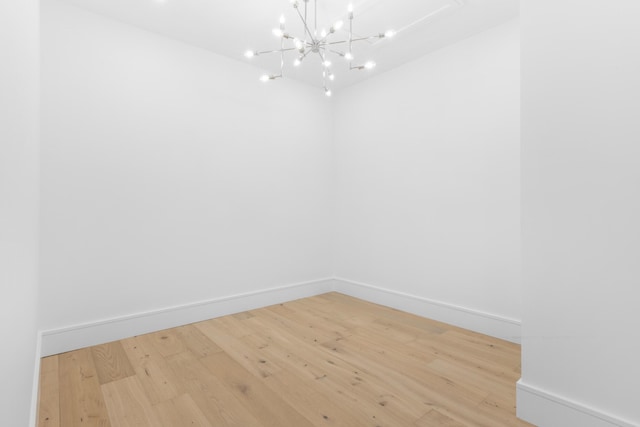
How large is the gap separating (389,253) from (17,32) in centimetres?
330

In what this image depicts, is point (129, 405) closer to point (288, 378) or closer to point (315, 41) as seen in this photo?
point (288, 378)

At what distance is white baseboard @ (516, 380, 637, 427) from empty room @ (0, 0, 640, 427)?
0.02 metres

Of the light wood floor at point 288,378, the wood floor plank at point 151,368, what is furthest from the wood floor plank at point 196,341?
the wood floor plank at point 151,368

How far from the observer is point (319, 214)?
161 inches

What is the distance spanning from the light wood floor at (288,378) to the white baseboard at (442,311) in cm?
10

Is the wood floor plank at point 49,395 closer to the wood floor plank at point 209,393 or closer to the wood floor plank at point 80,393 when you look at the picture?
the wood floor plank at point 80,393

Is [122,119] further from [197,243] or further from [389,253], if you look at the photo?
[389,253]

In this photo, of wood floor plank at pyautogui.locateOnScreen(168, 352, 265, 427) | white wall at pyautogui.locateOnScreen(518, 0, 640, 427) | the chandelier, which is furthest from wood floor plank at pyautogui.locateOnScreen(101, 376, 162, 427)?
the chandelier

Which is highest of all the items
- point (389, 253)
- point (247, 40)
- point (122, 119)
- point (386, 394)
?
point (247, 40)

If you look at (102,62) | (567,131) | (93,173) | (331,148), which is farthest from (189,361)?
(331,148)

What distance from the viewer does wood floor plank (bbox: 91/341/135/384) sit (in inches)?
81.4

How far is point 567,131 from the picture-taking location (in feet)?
4.96

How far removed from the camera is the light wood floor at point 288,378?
5.43 ft

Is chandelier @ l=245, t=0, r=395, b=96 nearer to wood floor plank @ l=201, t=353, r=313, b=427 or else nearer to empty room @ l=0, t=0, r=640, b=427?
empty room @ l=0, t=0, r=640, b=427
